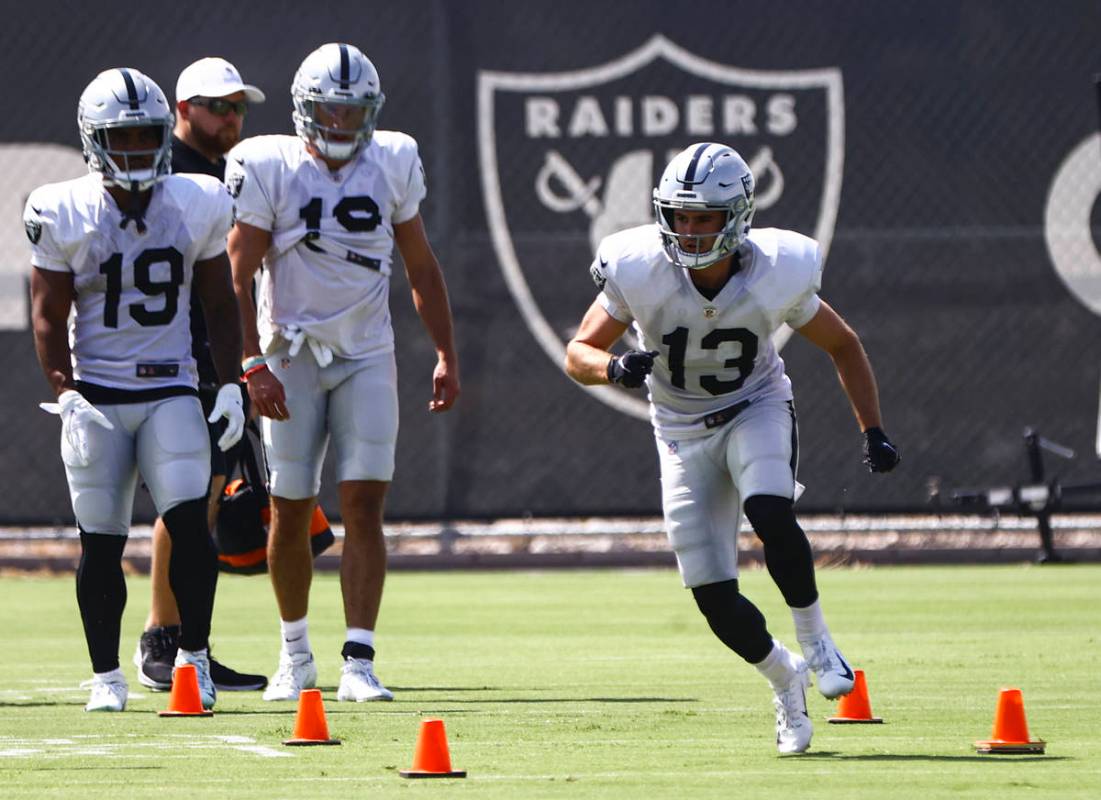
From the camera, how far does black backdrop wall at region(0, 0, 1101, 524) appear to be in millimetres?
14000

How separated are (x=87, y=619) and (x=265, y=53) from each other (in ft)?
23.6

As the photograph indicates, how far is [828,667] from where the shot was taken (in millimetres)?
6496

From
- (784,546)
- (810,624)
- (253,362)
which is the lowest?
(810,624)

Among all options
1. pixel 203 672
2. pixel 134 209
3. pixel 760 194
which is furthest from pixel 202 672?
pixel 760 194

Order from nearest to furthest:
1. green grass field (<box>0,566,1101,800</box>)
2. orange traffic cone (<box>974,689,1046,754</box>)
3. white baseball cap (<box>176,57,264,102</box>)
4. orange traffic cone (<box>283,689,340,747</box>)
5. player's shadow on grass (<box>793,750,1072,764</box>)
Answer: green grass field (<box>0,566,1101,800</box>) → player's shadow on grass (<box>793,750,1072,764</box>) → orange traffic cone (<box>974,689,1046,754</box>) → orange traffic cone (<box>283,689,340,747</box>) → white baseball cap (<box>176,57,264,102</box>)

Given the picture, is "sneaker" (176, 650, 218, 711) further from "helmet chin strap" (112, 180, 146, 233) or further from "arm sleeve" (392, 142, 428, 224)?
"arm sleeve" (392, 142, 428, 224)

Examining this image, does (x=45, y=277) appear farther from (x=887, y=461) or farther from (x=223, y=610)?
(x=223, y=610)

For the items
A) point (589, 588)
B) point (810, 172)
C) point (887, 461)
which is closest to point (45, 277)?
point (887, 461)

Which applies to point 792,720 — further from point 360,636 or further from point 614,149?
point 614,149

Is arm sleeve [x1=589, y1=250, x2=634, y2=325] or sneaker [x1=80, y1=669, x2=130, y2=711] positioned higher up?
arm sleeve [x1=589, y1=250, x2=634, y2=325]

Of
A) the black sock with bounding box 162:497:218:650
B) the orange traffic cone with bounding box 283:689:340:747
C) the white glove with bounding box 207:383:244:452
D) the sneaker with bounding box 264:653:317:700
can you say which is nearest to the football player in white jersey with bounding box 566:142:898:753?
the orange traffic cone with bounding box 283:689:340:747

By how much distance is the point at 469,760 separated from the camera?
19.9ft

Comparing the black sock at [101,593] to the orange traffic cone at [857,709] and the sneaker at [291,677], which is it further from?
the orange traffic cone at [857,709]

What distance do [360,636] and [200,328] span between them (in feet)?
4.17
